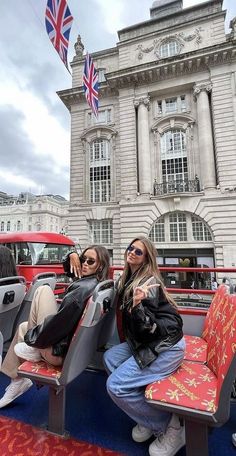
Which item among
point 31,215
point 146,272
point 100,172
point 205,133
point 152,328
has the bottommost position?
point 152,328

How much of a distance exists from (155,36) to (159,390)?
Answer: 28.0 metres

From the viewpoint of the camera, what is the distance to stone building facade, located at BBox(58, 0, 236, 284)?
785 inches

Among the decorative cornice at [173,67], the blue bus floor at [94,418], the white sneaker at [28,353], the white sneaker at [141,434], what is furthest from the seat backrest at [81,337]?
the decorative cornice at [173,67]

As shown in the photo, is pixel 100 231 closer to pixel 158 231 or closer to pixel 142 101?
pixel 158 231

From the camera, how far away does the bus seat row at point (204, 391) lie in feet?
5.63

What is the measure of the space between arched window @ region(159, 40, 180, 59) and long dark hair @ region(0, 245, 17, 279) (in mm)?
25033

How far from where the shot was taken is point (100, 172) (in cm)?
2414

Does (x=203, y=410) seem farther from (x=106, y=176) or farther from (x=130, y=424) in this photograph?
(x=106, y=176)

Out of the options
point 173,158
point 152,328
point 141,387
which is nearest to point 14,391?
point 141,387

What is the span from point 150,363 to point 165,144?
2255 centimetres

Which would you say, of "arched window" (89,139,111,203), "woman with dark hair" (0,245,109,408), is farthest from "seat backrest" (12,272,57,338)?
"arched window" (89,139,111,203)

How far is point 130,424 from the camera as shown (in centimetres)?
252

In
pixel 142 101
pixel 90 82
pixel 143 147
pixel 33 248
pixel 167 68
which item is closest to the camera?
pixel 33 248

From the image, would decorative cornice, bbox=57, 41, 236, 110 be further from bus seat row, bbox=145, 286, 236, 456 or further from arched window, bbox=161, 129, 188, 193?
bus seat row, bbox=145, 286, 236, 456
